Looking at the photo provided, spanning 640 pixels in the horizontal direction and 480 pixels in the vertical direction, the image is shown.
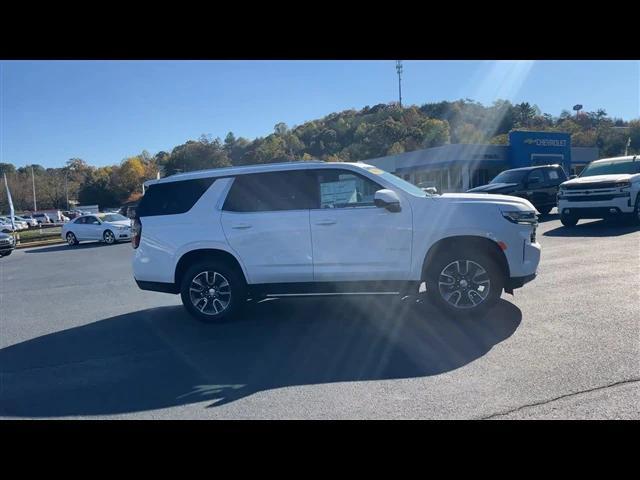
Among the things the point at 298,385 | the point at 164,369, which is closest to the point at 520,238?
the point at 298,385

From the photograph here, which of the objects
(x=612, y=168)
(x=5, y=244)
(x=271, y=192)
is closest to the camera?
(x=271, y=192)

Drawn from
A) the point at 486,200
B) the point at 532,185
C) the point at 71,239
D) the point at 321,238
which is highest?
the point at 532,185

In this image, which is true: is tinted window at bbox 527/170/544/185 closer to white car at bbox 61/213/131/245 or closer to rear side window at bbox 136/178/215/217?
rear side window at bbox 136/178/215/217

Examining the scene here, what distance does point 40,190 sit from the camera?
95.0m

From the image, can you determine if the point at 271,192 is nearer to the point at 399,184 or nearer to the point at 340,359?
the point at 399,184

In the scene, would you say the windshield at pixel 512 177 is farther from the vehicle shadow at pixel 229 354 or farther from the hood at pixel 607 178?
the vehicle shadow at pixel 229 354

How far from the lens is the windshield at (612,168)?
14234 millimetres

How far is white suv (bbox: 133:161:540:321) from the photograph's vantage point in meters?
5.90

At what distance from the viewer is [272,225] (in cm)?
623

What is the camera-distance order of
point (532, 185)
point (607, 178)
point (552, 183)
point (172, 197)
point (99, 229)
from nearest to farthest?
point (172, 197)
point (607, 178)
point (532, 185)
point (552, 183)
point (99, 229)

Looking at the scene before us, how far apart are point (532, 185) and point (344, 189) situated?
1349 centimetres

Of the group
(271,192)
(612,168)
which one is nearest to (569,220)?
(612,168)

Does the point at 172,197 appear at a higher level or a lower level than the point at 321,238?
higher
